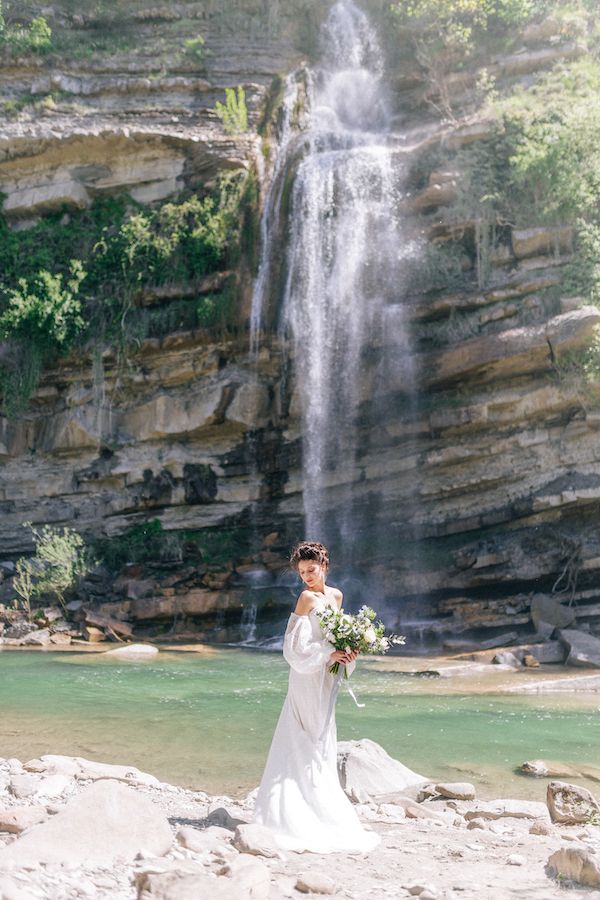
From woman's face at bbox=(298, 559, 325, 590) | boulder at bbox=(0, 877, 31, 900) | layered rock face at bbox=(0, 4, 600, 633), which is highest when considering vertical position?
layered rock face at bbox=(0, 4, 600, 633)

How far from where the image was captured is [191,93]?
2508 centimetres

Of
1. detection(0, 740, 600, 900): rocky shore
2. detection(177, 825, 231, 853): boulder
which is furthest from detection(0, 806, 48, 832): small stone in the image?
detection(177, 825, 231, 853): boulder

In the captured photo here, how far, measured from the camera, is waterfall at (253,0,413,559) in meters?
20.4

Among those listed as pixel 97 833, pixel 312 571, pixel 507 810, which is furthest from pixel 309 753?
pixel 507 810

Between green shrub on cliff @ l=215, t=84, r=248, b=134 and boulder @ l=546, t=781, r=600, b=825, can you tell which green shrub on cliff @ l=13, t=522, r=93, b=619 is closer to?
green shrub on cliff @ l=215, t=84, r=248, b=134

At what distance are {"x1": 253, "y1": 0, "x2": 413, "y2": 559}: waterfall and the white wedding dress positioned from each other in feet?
49.5

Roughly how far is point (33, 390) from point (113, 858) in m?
20.4

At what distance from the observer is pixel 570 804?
6.02 meters

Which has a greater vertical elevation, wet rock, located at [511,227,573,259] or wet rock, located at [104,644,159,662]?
wet rock, located at [511,227,573,259]

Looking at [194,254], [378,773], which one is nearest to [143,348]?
[194,254]

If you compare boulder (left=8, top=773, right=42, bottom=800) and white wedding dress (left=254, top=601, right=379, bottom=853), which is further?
boulder (left=8, top=773, right=42, bottom=800)

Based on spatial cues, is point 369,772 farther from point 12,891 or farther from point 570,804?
point 12,891

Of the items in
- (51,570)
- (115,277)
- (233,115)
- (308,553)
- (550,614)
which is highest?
(233,115)

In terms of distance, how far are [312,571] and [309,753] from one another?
3.56ft
